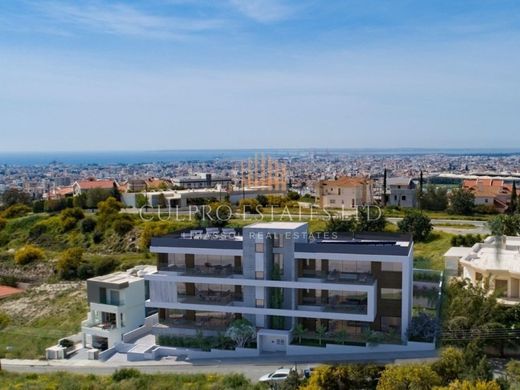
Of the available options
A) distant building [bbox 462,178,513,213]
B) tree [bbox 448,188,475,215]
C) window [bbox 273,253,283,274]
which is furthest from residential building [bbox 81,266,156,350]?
distant building [bbox 462,178,513,213]

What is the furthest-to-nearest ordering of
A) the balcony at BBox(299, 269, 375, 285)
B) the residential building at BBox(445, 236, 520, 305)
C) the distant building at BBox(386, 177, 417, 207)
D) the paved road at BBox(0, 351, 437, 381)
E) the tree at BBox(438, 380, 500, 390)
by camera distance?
the distant building at BBox(386, 177, 417, 207), the residential building at BBox(445, 236, 520, 305), the balcony at BBox(299, 269, 375, 285), the paved road at BBox(0, 351, 437, 381), the tree at BBox(438, 380, 500, 390)

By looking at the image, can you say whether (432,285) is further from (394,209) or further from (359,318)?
(394,209)

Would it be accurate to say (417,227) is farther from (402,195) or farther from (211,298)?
(402,195)

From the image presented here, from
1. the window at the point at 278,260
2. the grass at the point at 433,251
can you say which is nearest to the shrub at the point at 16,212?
the grass at the point at 433,251

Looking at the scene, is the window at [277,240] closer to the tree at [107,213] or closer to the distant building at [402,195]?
the tree at [107,213]

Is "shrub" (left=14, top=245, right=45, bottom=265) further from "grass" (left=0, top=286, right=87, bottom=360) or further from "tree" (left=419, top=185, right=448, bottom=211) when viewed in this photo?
"tree" (left=419, top=185, right=448, bottom=211)

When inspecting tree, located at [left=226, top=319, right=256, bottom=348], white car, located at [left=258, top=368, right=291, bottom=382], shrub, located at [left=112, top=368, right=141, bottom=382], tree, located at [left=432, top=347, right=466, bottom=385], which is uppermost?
tree, located at [left=432, top=347, right=466, bottom=385]
